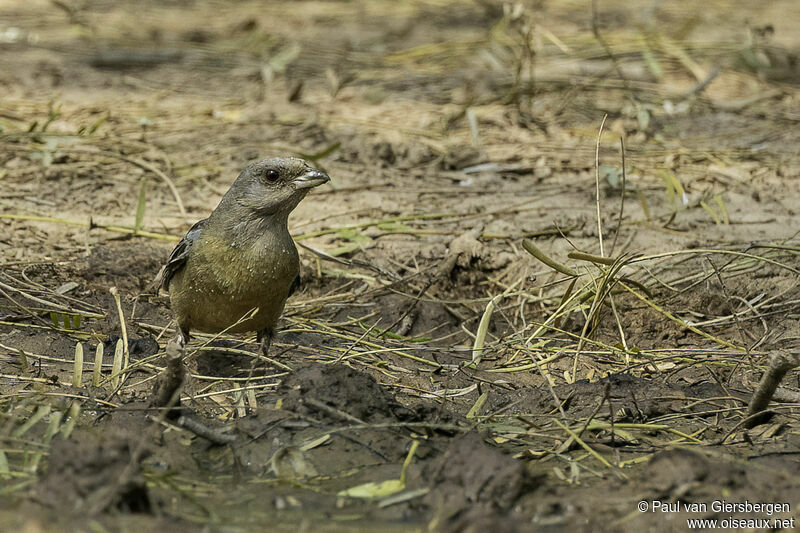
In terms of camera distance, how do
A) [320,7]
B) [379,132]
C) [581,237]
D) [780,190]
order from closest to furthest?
1. [581,237]
2. [780,190]
3. [379,132]
4. [320,7]

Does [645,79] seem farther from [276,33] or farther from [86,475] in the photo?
[86,475]

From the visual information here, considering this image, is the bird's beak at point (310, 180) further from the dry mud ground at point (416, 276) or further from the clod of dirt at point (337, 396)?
the clod of dirt at point (337, 396)

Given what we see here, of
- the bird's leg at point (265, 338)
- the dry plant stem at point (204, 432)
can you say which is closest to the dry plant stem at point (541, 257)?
the bird's leg at point (265, 338)

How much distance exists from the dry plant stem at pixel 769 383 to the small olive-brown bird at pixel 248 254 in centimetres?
212

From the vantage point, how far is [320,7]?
11953 millimetres

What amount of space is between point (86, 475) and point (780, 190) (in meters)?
5.01

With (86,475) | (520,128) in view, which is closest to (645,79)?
(520,128)

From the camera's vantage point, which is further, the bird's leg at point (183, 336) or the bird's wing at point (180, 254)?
the bird's leg at point (183, 336)

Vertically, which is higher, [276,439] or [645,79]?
[645,79]

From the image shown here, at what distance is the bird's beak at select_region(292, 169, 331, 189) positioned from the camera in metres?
4.32

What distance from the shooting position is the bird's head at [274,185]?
4375 millimetres

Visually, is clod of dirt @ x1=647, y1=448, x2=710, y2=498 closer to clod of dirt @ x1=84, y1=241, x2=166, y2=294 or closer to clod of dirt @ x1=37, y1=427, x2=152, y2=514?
clod of dirt @ x1=37, y1=427, x2=152, y2=514

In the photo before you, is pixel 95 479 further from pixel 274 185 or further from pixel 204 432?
pixel 274 185

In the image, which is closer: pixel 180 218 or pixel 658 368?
pixel 658 368
